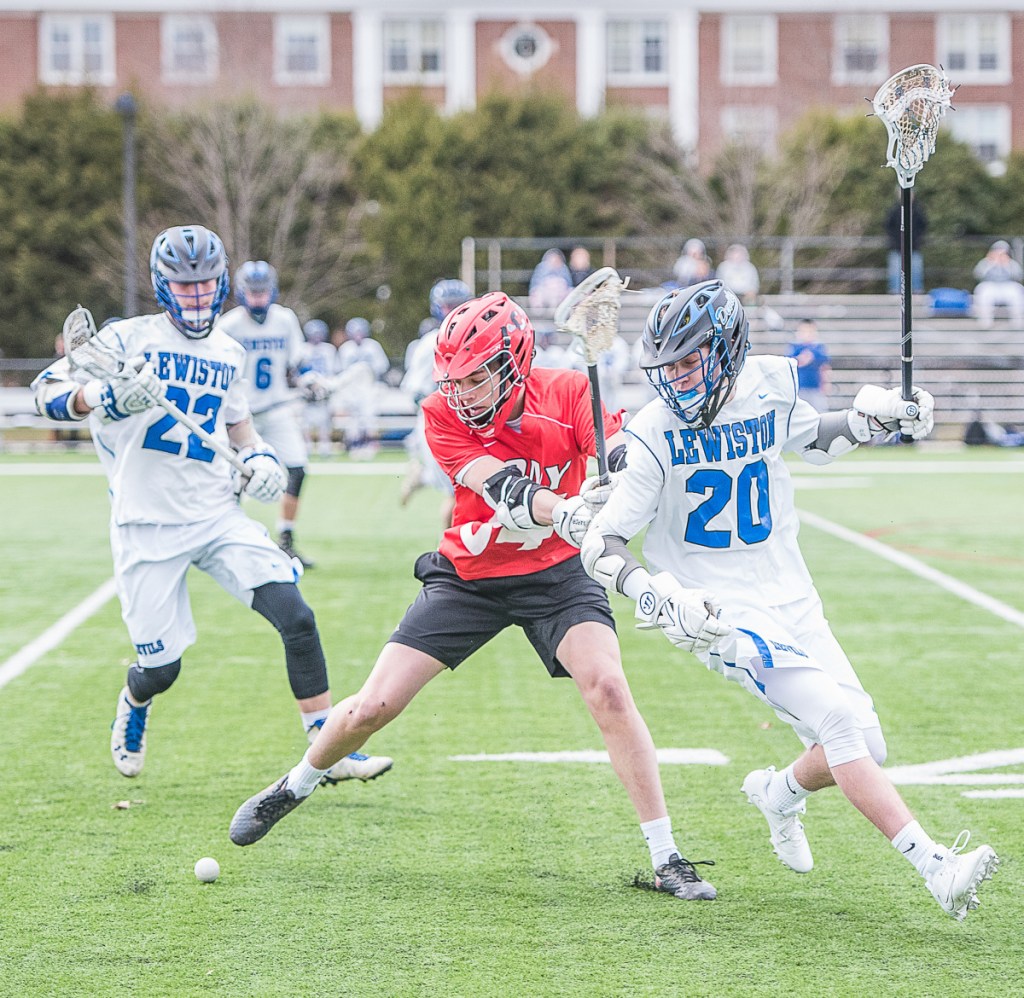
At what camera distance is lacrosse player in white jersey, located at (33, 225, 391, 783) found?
5.81 m

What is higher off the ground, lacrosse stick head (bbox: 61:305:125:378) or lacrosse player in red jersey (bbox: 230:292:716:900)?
lacrosse stick head (bbox: 61:305:125:378)

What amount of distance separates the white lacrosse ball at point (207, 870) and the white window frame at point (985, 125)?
4119cm

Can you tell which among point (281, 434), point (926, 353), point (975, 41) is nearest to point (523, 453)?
point (281, 434)

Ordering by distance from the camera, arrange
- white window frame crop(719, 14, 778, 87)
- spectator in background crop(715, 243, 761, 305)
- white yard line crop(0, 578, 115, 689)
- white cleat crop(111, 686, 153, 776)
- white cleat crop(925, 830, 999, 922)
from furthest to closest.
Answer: white window frame crop(719, 14, 778, 87), spectator in background crop(715, 243, 761, 305), white yard line crop(0, 578, 115, 689), white cleat crop(111, 686, 153, 776), white cleat crop(925, 830, 999, 922)

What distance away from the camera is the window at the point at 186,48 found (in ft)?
137

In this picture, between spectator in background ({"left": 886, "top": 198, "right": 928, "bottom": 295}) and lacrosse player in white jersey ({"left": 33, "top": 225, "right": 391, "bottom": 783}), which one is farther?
spectator in background ({"left": 886, "top": 198, "right": 928, "bottom": 295})

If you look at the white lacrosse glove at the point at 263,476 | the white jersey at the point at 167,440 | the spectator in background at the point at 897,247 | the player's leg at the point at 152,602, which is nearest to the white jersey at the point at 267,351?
the white jersey at the point at 167,440

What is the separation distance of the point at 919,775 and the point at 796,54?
128 ft

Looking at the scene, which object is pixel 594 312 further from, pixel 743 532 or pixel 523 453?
pixel 743 532

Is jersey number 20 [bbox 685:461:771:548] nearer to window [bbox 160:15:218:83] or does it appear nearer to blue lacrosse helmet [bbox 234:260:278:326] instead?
blue lacrosse helmet [bbox 234:260:278:326]

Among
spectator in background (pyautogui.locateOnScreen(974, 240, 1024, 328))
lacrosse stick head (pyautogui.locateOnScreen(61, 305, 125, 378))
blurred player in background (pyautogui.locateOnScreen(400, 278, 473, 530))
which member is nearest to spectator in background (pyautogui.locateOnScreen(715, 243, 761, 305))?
spectator in background (pyautogui.locateOnScreen(974, 240, 1024, 328))

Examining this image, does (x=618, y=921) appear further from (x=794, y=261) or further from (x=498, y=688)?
(x=794, y=261)

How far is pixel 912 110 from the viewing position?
4910mm

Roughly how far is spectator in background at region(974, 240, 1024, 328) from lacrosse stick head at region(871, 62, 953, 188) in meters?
24.5
